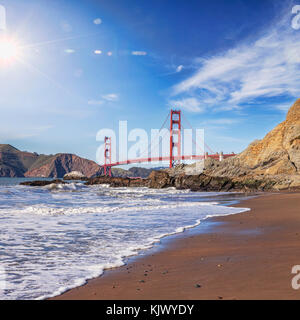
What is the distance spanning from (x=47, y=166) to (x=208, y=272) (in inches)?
6075

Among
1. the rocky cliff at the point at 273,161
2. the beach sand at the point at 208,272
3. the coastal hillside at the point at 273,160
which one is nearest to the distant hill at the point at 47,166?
the coastal hillside at the point at 273,160

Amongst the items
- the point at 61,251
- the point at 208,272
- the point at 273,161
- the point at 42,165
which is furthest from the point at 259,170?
the point at 42,165

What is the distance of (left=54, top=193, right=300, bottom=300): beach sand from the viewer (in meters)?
2.16

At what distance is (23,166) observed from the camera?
153m

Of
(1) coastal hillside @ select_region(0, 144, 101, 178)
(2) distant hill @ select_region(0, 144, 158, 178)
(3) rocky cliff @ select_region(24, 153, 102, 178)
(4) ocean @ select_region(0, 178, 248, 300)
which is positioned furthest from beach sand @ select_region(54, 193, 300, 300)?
(3) rocky cliff @ select_region(24, 153, 102, 178)

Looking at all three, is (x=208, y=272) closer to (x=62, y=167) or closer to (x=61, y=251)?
(x=61, y=251)

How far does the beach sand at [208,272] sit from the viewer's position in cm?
216

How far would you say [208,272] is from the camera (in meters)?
2.74

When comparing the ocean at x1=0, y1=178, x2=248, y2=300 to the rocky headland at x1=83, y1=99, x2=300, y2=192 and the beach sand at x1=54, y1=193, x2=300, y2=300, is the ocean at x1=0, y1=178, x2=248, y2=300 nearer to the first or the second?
the beach sand at x1=54, y1=193, x2=300, y2=300

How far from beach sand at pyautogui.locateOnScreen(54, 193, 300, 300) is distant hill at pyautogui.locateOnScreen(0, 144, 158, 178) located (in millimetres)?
127100

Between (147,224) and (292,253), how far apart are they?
11.9ft
